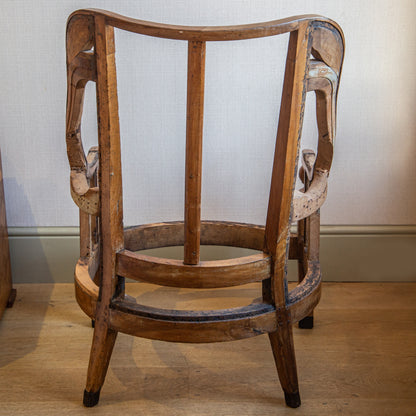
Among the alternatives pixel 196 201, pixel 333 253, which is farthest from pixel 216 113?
pixel 196 201

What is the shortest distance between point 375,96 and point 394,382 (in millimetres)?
932

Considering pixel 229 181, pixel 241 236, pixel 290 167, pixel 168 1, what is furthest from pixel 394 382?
pixel 168 1

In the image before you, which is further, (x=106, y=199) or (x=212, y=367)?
(x=212, y=367)

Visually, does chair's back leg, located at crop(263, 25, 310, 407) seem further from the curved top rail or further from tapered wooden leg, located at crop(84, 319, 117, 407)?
tapered wooden leg, located at crop(84, 319, 117, 407)

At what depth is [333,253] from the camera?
2039 millimetres

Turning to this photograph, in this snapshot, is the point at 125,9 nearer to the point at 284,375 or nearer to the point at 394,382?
the point at 284,375

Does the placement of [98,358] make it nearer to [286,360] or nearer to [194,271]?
[194,271]

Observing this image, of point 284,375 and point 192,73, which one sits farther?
point 284,375

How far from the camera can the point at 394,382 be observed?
58.2 inches

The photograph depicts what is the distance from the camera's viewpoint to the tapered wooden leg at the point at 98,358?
1311 mm

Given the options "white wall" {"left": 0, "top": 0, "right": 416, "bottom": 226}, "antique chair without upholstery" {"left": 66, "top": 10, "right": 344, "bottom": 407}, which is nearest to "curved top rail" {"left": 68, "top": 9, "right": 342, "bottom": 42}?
"antique chair without upholstery" {"left": 66, "top": 10, "right": 344, "bottom": 407}

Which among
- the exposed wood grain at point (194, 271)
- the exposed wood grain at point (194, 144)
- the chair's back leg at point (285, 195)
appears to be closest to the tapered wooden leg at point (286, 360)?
the chair's back leg at point (285, 195)

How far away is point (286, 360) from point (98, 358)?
0.45 m

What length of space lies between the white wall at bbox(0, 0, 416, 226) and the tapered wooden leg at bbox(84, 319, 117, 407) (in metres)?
0.71
